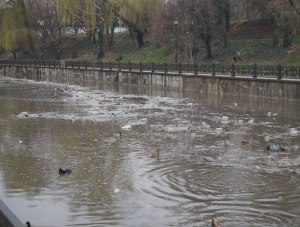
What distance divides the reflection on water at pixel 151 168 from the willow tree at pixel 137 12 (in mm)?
32128

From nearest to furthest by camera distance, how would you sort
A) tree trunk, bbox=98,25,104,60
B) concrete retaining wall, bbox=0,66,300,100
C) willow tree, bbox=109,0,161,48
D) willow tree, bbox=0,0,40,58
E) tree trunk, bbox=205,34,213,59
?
concrete retaining wall, bbox=0,66,300,100
tree trunk, bbox=205,34,213,59
willow tree, bbox=109,0,161,48
tree trunk, bbox=98,25,104,60
willow tree, bbox=0,0,40,58

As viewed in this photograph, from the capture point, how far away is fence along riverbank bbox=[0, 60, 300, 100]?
984 inches

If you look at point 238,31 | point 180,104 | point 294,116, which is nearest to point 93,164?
point 294,116

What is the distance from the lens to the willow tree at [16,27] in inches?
2213

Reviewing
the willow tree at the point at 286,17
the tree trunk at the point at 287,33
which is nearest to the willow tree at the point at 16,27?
the willow tree at the point at 286,17

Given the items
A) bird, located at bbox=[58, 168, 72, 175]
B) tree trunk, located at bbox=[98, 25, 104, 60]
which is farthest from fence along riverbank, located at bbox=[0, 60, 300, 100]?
bird, located at bbox=[58, 168, 72, 175]

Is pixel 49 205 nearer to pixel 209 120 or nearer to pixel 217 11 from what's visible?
pixel 209 120

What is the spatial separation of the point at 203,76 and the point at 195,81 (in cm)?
94

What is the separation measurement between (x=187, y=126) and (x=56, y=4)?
40.8 m

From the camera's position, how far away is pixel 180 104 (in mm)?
24438

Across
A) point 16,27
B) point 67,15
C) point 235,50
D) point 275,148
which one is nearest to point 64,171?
point 275,148

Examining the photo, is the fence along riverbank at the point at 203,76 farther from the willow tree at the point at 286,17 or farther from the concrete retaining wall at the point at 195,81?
the willow tree at the point at 286,17

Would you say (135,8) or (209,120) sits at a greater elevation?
(135,8)

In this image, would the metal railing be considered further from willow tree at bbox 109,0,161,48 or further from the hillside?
willow tree at bbox 109,0,161,48
